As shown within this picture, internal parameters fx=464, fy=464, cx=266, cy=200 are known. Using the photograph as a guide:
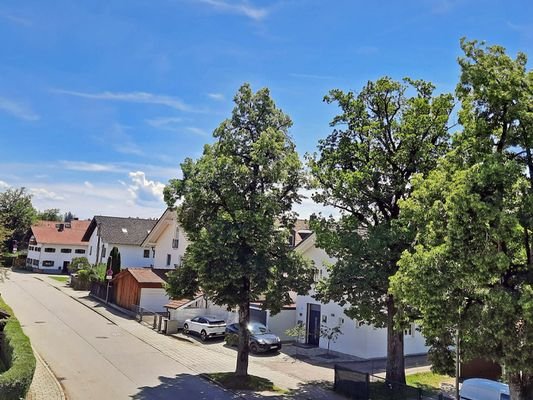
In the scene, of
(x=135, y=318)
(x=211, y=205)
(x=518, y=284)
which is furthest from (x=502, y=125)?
(x=135, y=318)

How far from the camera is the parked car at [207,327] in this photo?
95.1 ft

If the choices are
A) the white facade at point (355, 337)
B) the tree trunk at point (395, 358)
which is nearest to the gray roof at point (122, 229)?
the white facade at point (355, 337)

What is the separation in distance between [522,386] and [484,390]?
20.5ft

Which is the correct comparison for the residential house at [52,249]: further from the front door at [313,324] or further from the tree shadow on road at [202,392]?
the tree shadow on road at [202,392]

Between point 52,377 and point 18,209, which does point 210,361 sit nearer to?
point 52,377

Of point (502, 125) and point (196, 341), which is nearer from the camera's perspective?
point (502, 125)

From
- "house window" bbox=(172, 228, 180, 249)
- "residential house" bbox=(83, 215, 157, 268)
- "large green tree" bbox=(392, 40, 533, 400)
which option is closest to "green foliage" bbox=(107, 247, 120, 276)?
"house window" bbox=(172, 228, 180, 249)

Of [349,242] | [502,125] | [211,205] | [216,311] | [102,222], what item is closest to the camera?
[502,125]

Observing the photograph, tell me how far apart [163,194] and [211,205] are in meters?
2.20

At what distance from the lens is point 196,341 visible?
28.6m

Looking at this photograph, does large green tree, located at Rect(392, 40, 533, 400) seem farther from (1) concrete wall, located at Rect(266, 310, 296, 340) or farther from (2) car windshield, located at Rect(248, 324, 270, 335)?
(1) concrete wall, located at Rect(266, 310, 296, 340)

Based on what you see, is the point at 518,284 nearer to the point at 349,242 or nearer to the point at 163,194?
the point at 349,242

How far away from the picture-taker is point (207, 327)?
2902 cm

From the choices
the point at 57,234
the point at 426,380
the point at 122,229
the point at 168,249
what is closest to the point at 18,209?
the point at 57,234
